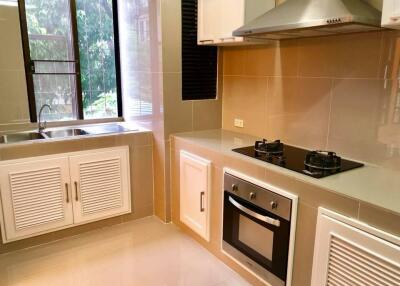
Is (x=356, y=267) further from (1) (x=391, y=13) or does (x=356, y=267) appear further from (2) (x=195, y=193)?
(2) (x=195, y=193)

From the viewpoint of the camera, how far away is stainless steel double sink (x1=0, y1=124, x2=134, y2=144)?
110 inches

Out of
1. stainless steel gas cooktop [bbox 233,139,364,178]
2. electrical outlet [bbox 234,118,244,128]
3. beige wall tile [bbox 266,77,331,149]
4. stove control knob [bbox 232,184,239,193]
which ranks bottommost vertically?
stove control knob [bbox 232,184,239,193]

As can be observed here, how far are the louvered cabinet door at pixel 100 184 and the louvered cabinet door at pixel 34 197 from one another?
76mm

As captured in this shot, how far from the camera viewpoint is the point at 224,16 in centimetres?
241

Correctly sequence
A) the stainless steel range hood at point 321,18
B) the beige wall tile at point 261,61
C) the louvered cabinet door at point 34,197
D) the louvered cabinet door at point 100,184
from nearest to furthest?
the stainless steel range hood at point 321,18
the louvered cabinet door at point 34,197
the beige wall tile at point 261,61
the louvered cabinet door at point 100,184

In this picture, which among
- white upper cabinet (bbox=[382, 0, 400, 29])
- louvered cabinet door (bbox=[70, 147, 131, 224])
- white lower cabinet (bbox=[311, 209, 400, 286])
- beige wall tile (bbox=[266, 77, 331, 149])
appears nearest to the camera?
white lower cabinet (bbox=[311, 209, 400, 286])

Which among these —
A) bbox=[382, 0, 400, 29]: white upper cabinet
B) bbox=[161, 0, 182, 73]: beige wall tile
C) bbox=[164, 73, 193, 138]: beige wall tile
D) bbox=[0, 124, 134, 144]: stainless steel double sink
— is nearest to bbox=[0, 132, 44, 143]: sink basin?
bbox=[0, 124, 134, 144]: stainless steel double sink

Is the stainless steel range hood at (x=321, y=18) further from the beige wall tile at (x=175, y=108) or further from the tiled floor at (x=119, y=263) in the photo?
the tiled floor at (x=119, y=263)

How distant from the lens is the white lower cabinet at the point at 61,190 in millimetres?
2346

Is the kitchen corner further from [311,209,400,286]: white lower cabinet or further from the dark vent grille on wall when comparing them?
the dark vent grille on wall

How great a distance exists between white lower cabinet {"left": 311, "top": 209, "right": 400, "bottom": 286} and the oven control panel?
22cm

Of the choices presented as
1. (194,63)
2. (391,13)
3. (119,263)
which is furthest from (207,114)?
(391,13)

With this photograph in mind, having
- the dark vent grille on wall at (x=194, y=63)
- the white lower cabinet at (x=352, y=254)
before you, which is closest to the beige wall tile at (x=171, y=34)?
the dark vent grille on wall at (x=194, y=63)

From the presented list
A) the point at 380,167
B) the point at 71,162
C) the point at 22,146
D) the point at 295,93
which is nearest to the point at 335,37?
the point at 295,93
